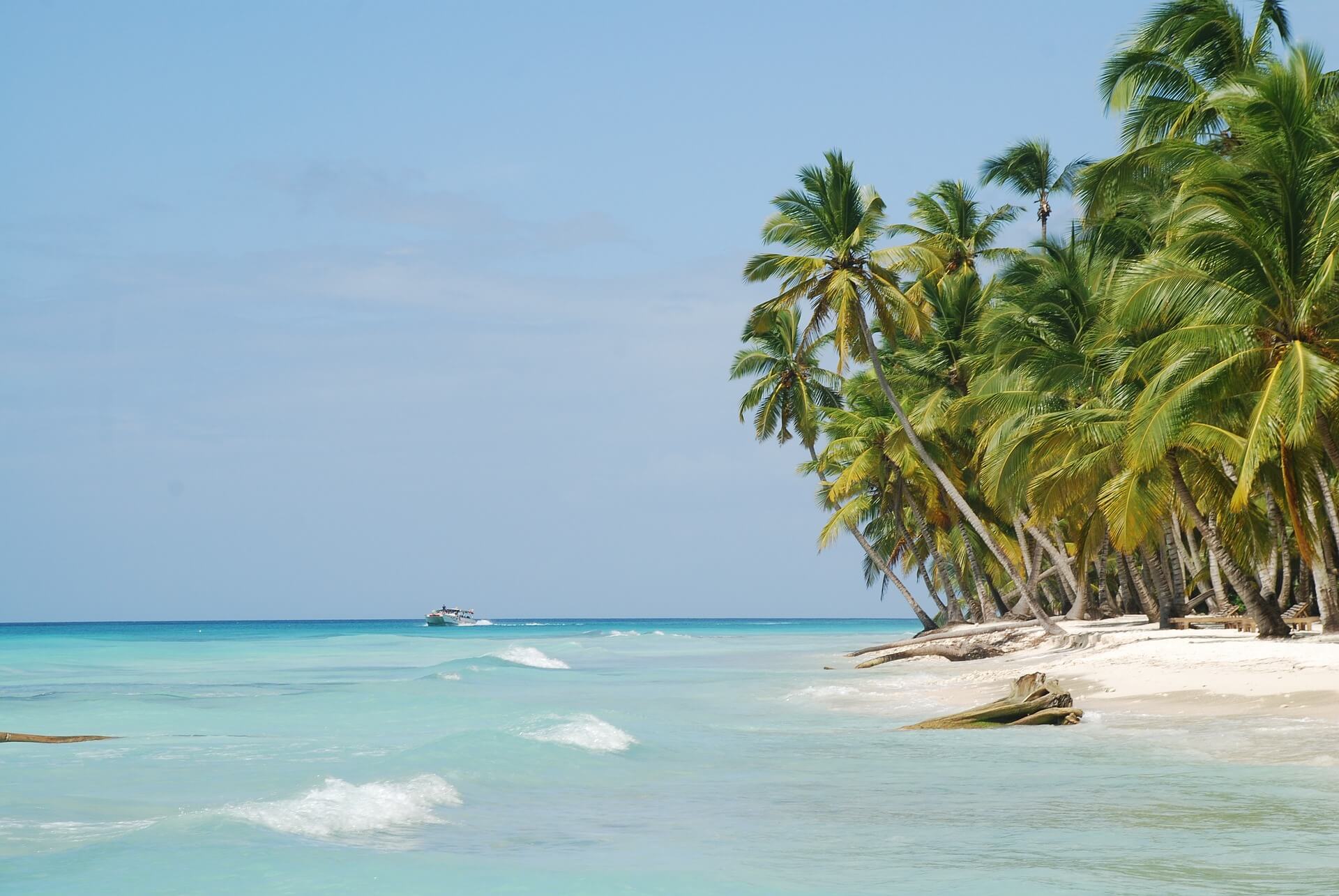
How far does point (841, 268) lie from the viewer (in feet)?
88.0

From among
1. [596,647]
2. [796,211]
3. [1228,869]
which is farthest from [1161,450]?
[596,647]

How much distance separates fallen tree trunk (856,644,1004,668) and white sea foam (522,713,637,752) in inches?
546

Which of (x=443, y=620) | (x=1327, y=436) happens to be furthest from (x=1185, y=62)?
(x=443, y=620)

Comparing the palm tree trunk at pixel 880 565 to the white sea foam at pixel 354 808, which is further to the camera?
the palm tree trunk at pixel 880 565

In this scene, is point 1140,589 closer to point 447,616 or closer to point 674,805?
point 674,805

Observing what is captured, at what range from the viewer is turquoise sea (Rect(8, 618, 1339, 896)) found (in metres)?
6.62

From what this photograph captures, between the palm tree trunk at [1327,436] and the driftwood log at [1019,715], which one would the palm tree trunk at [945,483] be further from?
the driftwood log at [1019,715]

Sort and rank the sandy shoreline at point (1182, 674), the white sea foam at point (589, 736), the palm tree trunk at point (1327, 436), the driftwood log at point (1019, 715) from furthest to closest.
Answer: the palm tree trunk at point (1327, 436) < the sandy shoreline at point (1182, 674) < the driftwood log at point (1019, 715) < the white sea foam at point (589, 736)

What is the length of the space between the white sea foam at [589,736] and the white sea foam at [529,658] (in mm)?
21749

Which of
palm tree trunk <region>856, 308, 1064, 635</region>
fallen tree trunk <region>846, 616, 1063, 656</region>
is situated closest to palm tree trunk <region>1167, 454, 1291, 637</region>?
palm tree trunk <region>856, 308, 1064, 635</region>

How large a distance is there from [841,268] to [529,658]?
17.5 meters

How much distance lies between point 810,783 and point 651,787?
137cm

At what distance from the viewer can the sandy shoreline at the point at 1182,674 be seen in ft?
43.9

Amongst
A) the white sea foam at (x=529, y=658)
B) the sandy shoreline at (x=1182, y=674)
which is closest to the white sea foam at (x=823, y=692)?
the sandy shoreline at (x=1182, y=674)
